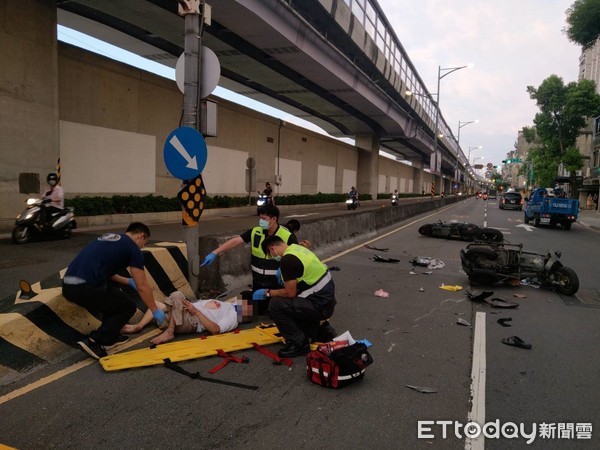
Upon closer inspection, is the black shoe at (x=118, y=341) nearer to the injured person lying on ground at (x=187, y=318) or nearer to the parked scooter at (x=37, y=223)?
the injured person lying on ground at (x=187, y=318)

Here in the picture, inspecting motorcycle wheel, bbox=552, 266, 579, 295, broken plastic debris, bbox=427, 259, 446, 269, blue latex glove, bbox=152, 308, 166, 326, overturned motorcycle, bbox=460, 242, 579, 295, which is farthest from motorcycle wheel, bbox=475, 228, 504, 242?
blue latex glove, bbox=152, 308, 166, 326

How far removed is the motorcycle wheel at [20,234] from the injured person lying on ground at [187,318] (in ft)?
23.5

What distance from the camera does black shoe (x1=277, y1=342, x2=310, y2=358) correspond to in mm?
4582

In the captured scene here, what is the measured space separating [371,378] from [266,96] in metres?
31.9

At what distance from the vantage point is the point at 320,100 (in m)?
32.9

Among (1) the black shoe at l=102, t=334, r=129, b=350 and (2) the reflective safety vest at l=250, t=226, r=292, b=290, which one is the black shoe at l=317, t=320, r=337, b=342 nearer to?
(2) the reflective safety vest at l=250, t=226, r=292, b=290

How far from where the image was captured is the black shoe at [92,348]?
14.3 feet

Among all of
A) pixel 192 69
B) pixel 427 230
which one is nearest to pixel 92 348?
pixel 192 69

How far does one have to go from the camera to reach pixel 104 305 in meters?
4.48

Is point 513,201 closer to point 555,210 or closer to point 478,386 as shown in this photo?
point 555,210

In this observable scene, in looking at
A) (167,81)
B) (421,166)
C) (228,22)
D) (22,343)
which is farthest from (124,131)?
(421,166)

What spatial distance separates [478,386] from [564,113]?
5504 centimetres

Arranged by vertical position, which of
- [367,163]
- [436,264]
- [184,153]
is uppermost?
[367,163]

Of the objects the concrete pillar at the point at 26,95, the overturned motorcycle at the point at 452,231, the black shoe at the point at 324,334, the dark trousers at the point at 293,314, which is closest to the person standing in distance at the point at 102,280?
the dark trousers at the point at 293,314
